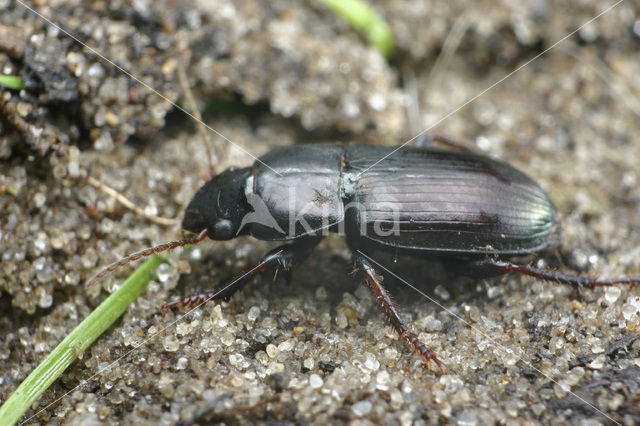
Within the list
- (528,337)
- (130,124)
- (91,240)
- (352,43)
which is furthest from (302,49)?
(528,337)

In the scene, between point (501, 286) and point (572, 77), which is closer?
point (501, 286)

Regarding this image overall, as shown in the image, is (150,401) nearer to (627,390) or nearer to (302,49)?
(627,390)

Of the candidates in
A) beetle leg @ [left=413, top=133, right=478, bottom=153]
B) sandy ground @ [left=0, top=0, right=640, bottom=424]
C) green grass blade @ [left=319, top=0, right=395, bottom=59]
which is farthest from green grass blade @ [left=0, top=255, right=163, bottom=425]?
green grass blade @ [left=319, top=0, right=395, bottom=59]

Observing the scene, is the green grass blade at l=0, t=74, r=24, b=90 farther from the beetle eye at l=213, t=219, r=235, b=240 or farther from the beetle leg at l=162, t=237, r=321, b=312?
the beetle leg at l=162, t=237, r=321, b=312

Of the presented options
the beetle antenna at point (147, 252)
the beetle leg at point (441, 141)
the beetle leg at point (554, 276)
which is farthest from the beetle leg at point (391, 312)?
the beetle leg at point (441, 141)

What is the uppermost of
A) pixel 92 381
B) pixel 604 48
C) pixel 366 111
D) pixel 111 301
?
pixel 604 48

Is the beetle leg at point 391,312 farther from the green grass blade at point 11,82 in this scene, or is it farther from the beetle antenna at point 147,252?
the green grass blade at point 11,82

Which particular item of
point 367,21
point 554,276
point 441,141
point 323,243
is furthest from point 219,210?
point 367,21
